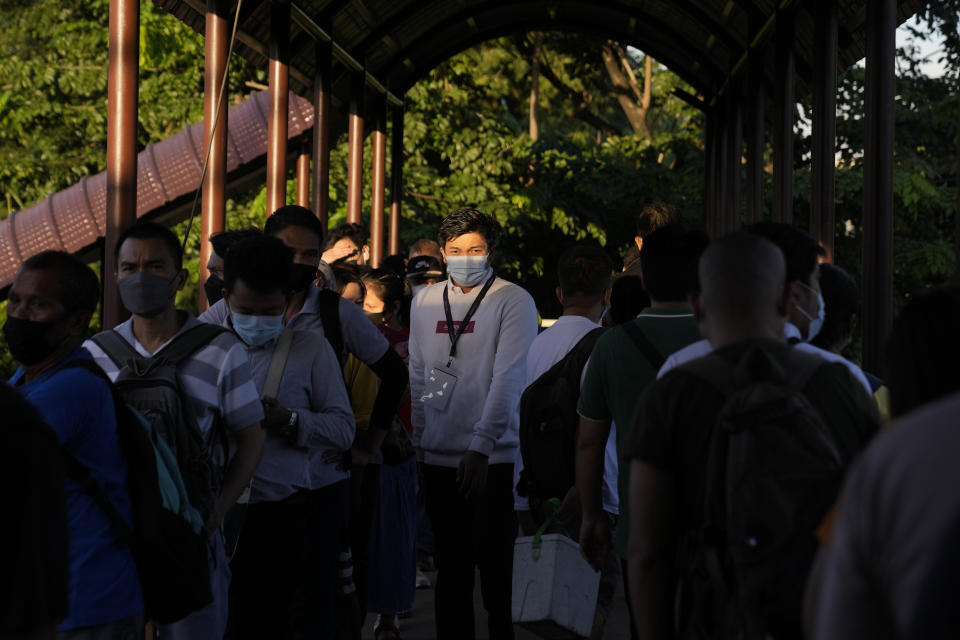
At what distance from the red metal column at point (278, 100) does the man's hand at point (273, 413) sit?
967cm

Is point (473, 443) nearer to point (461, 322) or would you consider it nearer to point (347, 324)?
point (461, 322)

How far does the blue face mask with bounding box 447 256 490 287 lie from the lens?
631 cm

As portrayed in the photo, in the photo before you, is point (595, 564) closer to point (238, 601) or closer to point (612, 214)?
point (238, 601)

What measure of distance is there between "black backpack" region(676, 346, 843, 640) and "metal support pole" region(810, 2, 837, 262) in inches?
310

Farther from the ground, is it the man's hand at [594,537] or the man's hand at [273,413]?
the man's hand at [273,413]

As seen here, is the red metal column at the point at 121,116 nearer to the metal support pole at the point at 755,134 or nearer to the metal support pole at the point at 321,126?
the metal support pole at the point at 321,126

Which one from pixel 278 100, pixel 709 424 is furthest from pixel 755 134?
pixel 709 424

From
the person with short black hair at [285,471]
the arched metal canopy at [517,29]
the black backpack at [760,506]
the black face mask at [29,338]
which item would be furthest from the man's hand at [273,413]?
the arched metal canopy at [517,29]

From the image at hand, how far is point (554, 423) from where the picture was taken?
5.17 m

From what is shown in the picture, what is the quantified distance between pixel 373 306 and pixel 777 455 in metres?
5.80

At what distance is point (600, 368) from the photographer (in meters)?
4.33

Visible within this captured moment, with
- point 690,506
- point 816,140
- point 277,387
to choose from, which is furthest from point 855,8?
point 690,506

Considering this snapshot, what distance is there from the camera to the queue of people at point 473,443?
1.97 meters

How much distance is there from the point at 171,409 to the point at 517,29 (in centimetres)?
1820
